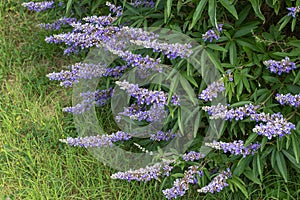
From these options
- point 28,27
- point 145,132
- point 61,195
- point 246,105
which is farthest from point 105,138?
point 28,27

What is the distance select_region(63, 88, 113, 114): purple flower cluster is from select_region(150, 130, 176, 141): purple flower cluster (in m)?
0.54

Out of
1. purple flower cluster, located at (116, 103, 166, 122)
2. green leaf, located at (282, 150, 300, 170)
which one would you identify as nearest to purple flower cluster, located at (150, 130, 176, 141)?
purple flower cluster, located at (116, 103, 166, 122)

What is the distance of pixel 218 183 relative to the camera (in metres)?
3.12

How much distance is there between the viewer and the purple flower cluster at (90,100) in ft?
12.4

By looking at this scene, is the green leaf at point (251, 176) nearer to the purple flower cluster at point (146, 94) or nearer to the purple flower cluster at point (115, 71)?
the purple flower cluster at point (146, 94)

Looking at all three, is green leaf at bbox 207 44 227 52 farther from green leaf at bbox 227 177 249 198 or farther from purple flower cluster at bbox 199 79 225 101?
green leaf at bbox 227 177 249 198

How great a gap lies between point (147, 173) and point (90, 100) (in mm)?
866

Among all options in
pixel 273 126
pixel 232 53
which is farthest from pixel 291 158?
pixel 232 53

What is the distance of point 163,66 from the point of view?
3.11 meters

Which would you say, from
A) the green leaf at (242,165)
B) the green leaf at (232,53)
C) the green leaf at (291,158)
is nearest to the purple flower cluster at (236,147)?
the green leaf at (242,165)

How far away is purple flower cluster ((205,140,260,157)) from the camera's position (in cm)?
301

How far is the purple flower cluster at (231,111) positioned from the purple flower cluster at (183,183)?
1.34ft

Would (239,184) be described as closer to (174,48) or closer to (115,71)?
(174,48)

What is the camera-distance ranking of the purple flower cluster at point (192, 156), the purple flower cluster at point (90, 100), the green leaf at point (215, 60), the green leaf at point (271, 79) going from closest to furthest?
the green leaf at point (215, 60) → the green leaf at point (271, 79) → the purple flower cluster at point (192, 156) → the purple flower cluster at point (90, 100)
